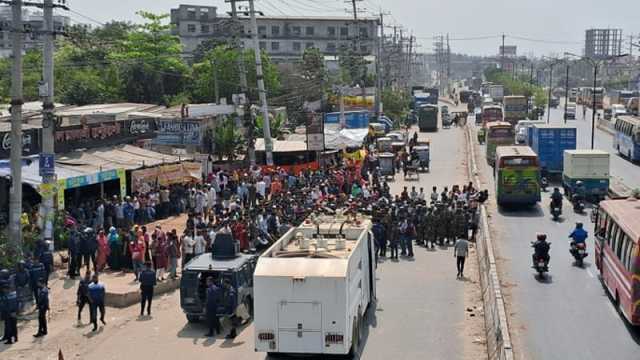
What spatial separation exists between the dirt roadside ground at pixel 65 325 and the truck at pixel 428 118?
5951 cm

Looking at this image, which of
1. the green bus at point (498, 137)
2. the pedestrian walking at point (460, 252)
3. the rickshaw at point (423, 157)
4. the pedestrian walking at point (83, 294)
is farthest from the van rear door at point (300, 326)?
the green bus at point (498, 137)

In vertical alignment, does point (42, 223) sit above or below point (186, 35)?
below

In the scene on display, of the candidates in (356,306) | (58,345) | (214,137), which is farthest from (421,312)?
(214,137)

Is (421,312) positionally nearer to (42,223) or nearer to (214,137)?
(42,223)

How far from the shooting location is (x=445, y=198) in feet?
99.5

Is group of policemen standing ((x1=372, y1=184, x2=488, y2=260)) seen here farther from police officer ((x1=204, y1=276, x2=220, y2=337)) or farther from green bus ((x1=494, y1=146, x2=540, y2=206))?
police officer ((x1=204, y1=276, x2=220, y2=337))

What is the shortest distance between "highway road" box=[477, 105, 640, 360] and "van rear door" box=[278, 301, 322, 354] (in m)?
3.89

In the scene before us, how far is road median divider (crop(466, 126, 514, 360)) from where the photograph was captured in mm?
15047

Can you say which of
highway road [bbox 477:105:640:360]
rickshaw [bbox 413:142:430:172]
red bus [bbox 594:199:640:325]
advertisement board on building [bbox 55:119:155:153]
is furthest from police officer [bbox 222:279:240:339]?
rickshaw [bbox 413:142:430:172]

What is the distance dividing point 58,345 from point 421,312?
793 centimetres

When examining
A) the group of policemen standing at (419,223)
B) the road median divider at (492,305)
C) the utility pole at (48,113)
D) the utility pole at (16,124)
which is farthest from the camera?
the group of policemen standing at (419,223)

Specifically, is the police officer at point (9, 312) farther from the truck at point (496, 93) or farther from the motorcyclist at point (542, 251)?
the truck at point (496, 93)

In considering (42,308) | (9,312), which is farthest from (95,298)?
(9,312)

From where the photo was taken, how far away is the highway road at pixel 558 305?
16.8 metres
